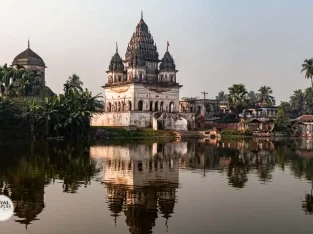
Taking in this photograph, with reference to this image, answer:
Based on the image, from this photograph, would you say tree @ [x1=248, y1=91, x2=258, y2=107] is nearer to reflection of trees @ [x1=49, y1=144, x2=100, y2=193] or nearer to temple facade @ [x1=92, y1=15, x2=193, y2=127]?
temple facade @ [x1=92, y1=15, x2=193, y2=127]

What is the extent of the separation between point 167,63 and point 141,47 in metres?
5.33

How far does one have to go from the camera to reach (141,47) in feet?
247

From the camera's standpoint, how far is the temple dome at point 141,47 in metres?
73.8

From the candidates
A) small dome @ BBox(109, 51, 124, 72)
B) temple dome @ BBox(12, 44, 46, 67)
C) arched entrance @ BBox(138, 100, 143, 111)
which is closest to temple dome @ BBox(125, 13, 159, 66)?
small dome @ BBox(109, 51, 124, 72)

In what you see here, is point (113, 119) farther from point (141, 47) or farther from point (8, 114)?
point (8, 114)

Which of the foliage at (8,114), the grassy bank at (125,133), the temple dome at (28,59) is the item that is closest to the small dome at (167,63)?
the grassy bank at (125,133)

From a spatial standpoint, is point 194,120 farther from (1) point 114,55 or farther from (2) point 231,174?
(2) point 231,174

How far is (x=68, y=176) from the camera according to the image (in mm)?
21609

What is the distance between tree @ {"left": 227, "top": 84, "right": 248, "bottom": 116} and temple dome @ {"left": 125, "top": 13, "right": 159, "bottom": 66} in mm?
16715

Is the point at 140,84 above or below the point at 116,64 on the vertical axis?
below

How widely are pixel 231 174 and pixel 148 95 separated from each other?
166 feet

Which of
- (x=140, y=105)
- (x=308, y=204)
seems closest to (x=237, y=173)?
(x=308, y=204)

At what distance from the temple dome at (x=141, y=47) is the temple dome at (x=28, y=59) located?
1804 cm

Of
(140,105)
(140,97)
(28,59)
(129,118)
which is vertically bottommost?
(129,118)
